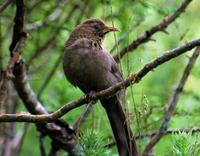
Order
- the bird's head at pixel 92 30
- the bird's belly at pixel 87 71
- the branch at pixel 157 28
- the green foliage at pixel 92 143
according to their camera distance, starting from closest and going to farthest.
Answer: the green foliage at pixel 92 143, the bird's belly at pixel 87 71, the branch at pixel 157 28, the bird's head at pixel 92 30

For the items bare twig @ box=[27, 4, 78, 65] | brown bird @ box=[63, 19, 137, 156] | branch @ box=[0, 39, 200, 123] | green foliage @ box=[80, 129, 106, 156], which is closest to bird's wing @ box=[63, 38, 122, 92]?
brown bird @ box=[63, 19, 137, 156]

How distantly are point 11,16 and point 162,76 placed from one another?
3075 millimetres

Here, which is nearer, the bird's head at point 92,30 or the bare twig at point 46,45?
the bird's head at point 92,30

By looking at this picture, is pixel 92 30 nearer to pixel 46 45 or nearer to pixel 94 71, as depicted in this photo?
pixel 94 71

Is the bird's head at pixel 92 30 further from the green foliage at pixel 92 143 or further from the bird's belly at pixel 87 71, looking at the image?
the green foliage at pixel 92 143

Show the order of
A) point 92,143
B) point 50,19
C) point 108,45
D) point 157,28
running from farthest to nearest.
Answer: point 108,45 < point 50,19 < point 157,28 < point 92,143

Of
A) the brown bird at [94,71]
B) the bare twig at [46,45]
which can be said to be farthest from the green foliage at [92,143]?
the bare twig at [46,45]

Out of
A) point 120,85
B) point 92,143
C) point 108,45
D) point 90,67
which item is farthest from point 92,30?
point 92,143

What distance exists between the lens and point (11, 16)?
5621 mm

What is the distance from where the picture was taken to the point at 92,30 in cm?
567

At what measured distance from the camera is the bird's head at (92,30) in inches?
221

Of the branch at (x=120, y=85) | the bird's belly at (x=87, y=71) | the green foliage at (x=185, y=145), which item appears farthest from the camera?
the bird's belly at (x=87, y=71)

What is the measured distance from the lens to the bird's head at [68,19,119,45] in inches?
221

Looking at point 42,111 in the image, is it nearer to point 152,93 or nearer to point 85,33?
point 85,33
